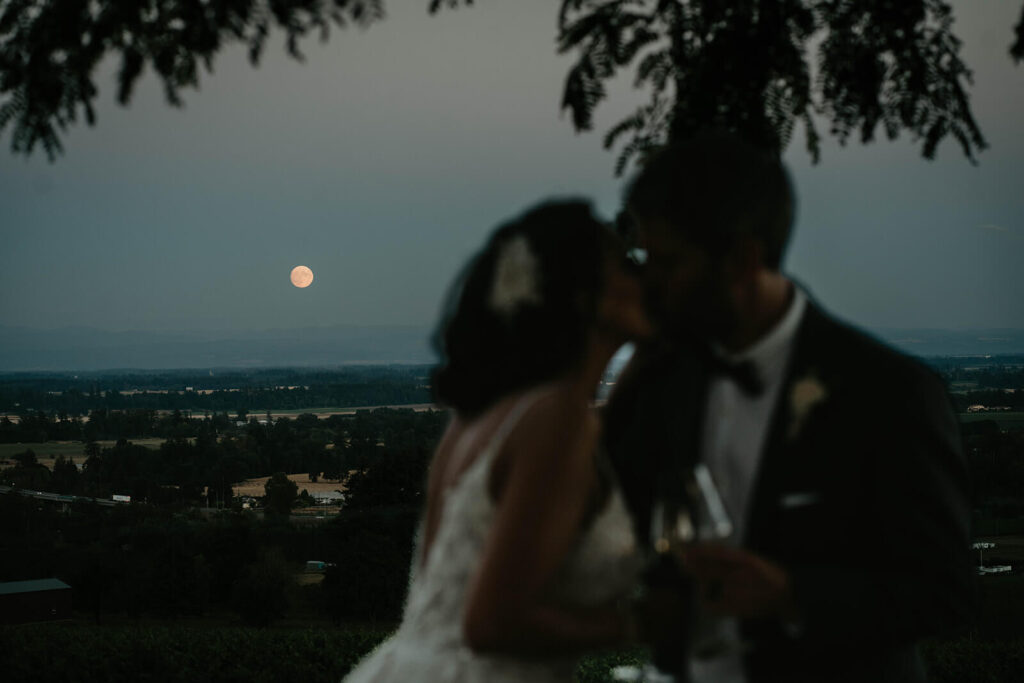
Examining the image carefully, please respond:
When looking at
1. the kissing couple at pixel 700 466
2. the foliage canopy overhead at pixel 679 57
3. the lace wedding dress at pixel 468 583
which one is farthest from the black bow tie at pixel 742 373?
the foliage canopy overhead at pixel 679 57

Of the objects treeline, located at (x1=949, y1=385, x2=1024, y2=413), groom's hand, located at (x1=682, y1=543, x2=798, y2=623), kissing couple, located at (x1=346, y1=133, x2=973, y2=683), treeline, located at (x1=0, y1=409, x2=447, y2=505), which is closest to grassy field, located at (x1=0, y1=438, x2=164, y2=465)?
treeline, located at (x1=0, y1=409, x2=447, y2=505)

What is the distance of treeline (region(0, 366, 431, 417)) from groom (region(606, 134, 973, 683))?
35134 millimetres

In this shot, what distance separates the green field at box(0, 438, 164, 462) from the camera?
38500mm

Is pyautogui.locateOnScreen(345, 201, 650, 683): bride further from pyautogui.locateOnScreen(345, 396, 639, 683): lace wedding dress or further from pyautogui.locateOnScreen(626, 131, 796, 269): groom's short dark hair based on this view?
pyautogui.locateOnScreen(626, 131, 796, 269): groom's short dark hair

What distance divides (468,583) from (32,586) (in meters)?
22.8

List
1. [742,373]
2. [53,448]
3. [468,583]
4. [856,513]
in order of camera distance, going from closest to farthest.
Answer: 1. [856,513]
2. [742,373]
3. [468,583]
4. [53,448]

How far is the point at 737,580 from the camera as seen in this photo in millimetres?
1914

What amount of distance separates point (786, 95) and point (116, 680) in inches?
378

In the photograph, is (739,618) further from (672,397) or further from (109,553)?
(109,553)

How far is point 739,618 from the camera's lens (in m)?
1.99

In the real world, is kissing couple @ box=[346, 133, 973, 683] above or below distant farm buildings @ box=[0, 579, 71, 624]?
above

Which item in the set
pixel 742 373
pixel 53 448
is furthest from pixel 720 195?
pixel 53 448

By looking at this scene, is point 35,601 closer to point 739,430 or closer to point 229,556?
point 229,556

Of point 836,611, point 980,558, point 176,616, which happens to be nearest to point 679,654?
point 836,611
